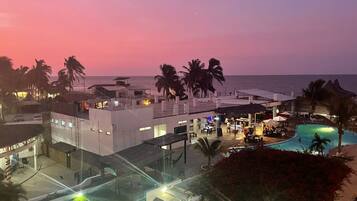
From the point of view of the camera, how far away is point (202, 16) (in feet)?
117

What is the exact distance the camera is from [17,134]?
23672mm

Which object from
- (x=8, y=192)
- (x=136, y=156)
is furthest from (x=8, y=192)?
(x=136, y=156)

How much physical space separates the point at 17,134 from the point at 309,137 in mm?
26652

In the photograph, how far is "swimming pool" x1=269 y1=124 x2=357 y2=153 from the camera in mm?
26984

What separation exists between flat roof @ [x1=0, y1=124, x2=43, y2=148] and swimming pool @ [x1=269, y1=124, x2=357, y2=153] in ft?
66.7

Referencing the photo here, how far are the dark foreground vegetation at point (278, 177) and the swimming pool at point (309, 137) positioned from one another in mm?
14981

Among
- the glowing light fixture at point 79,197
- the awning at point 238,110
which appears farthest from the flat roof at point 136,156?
the awning at point 238,110

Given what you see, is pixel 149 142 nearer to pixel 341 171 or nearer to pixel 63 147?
pixel 63 147

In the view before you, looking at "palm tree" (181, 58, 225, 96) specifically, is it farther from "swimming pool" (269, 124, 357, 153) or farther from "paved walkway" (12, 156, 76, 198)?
"paved walkway" (12, 156, 76, 198)

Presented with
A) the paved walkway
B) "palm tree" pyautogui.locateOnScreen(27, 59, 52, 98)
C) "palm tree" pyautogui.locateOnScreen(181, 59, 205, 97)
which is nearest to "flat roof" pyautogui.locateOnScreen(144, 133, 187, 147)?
the paved walkway

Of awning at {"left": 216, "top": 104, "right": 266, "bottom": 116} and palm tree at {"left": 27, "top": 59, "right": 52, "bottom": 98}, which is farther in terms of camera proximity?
palm tree at {"left": 27, "top": 59, "right": 52, "bottom": 98}

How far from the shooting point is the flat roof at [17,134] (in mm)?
21584

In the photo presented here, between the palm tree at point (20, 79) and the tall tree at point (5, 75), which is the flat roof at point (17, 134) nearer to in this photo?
the tall tree at point (5, 75)

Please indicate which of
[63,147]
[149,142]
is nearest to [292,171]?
[149,142]
